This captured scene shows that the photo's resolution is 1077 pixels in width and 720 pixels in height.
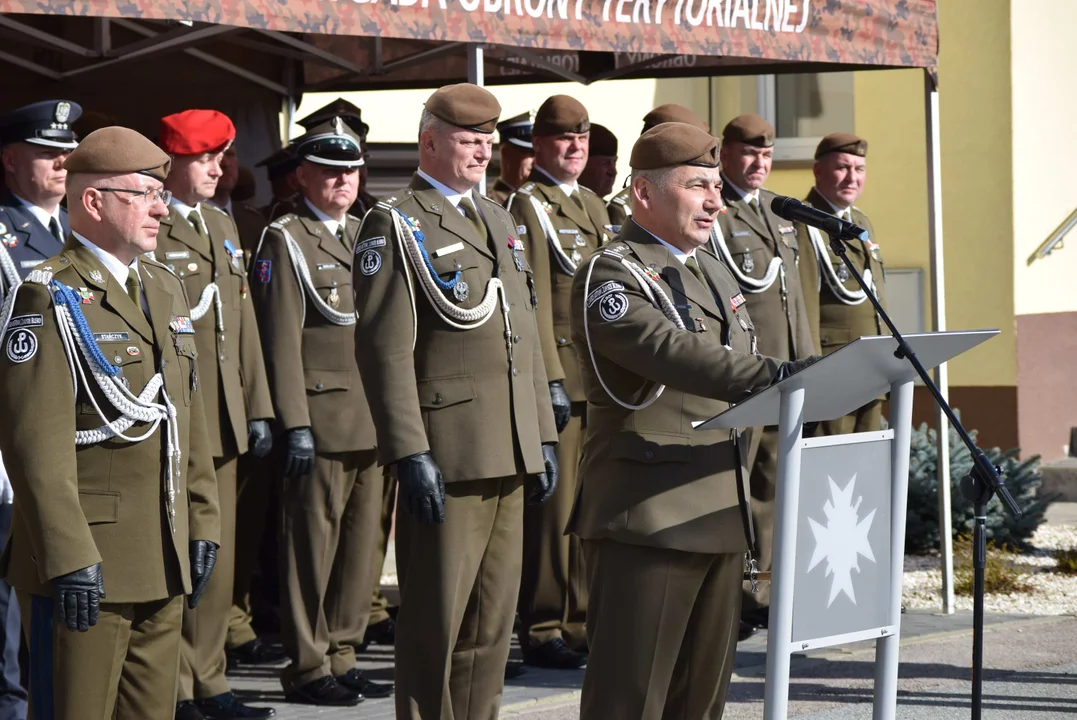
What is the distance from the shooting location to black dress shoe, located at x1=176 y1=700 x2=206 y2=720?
5574 millimetres

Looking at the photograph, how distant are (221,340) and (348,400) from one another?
0.59 m

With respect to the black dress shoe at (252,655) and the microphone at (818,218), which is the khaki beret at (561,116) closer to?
the black dress shoe at (252,655)

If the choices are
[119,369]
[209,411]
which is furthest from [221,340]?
[119,369]

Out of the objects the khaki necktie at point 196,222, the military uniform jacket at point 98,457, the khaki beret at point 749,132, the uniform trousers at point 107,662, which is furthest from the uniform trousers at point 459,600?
the khaki beret at point 749,132

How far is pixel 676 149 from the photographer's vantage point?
4.06m

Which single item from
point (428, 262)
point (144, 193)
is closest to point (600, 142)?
A: point (428, 262)

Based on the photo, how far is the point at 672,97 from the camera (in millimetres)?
13008

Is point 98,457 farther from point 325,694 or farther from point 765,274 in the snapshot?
point 765,274

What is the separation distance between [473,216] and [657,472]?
1.36 metres

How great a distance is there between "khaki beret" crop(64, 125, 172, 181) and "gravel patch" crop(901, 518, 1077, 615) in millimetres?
4686

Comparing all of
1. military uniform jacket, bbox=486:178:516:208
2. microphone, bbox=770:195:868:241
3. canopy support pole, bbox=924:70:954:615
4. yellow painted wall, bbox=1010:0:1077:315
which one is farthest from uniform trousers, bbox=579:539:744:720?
yellow painted wall, bbox=1010:0:1077:315

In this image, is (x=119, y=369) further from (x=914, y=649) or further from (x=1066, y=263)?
(x=1066, y=263)

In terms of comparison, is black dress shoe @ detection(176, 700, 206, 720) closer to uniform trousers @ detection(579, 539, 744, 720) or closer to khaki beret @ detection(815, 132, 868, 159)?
uniform trousers @ detection(579, 539, 744, 720)

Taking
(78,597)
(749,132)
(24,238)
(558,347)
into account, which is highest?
(749,132)
